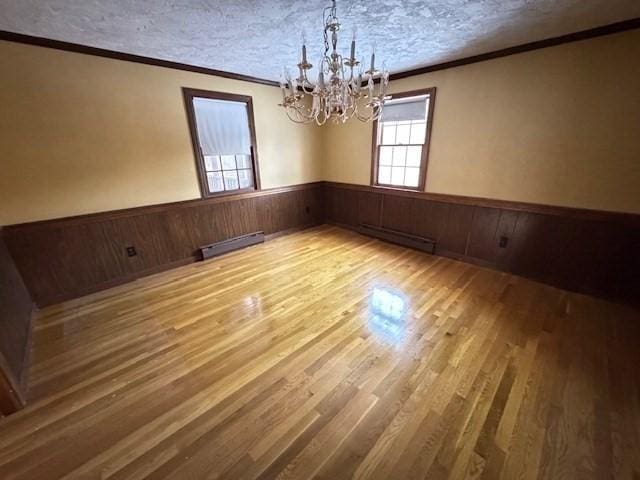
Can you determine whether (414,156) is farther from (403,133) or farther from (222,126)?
(222,126)

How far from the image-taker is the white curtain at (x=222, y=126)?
3361 millimetres

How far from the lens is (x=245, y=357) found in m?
1.93

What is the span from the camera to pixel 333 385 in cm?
169

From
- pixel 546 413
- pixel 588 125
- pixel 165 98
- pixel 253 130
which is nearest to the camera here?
pixel 546 413

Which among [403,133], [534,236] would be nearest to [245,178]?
[403,133]

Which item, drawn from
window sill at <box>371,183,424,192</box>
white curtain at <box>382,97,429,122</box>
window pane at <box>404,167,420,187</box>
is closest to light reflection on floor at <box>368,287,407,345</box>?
window sill at <box>371,183,424,192</box>

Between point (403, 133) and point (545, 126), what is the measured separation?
1603 mm

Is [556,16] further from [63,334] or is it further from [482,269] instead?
[63,334]

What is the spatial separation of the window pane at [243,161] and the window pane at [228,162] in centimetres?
8

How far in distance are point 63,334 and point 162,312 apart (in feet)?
2.44

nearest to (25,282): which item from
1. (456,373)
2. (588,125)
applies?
(456,373)

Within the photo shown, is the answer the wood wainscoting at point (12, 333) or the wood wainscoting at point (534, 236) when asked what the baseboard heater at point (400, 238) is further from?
the wood wainscoting at point (12, 333)

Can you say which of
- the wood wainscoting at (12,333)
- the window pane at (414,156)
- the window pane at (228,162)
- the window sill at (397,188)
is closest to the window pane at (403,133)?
the window pane at (414,156)

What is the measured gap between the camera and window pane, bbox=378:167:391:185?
4078 millimetres
